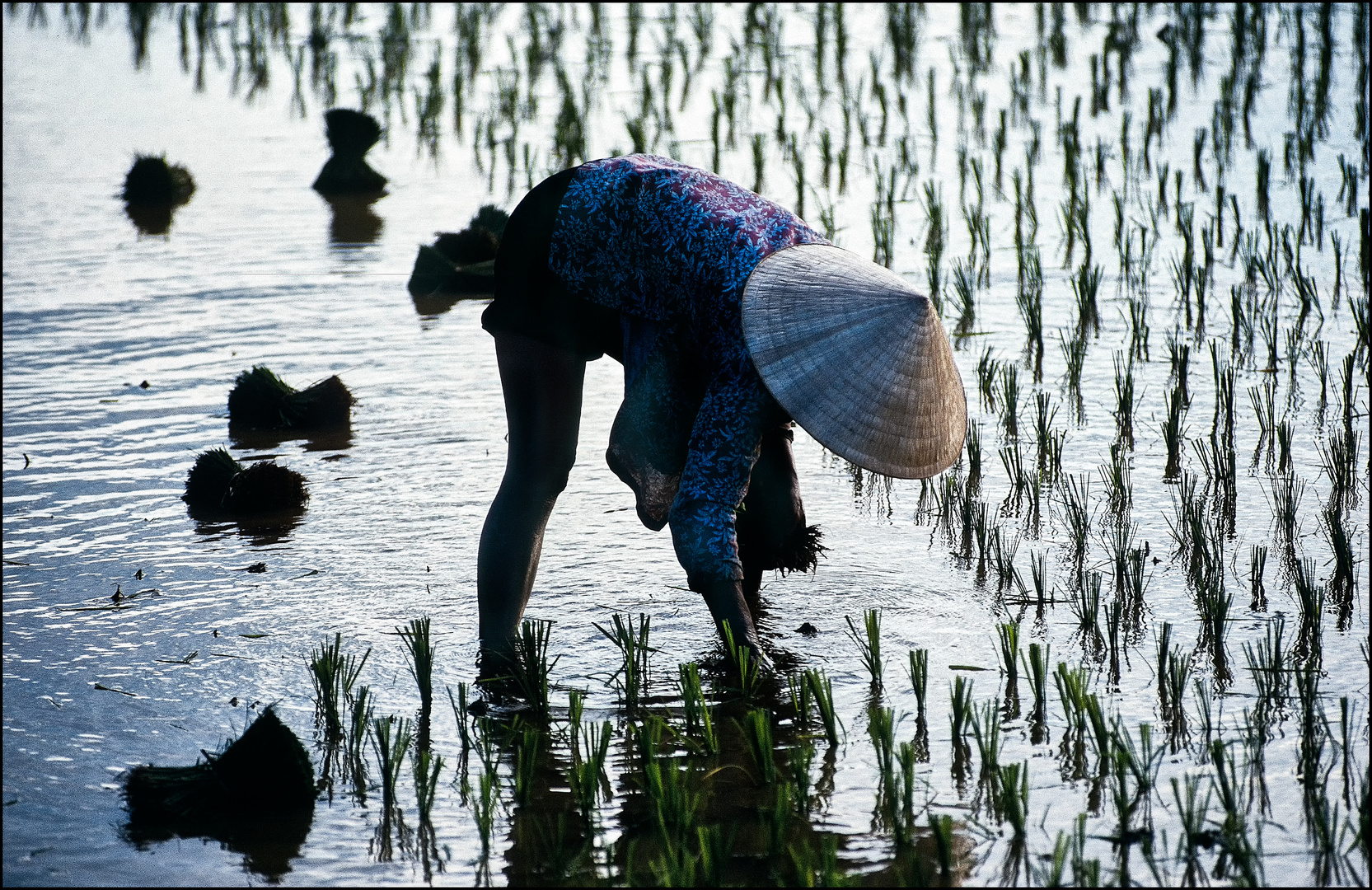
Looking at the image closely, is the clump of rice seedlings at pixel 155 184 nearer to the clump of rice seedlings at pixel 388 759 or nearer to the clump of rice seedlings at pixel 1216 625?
the clump of rice seedlings at pixel 388 759

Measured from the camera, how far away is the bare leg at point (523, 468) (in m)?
3.62

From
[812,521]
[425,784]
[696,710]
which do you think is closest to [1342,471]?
[812,521]

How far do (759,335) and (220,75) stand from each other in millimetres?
11517

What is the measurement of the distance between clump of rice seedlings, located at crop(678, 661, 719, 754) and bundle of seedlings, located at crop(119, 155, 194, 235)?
6.75 metres

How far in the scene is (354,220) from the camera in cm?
927

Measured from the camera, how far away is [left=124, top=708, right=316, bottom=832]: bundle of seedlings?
3141 millimetres

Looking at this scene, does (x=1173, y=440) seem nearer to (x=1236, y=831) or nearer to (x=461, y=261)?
(x=1236, y=831)

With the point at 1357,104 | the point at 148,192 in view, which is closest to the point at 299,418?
the point at 148,192

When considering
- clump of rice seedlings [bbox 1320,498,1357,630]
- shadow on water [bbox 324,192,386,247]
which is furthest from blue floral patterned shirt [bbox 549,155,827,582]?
shadow on water [bbox 324,192,386,247]

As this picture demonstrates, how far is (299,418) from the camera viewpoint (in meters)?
5.93

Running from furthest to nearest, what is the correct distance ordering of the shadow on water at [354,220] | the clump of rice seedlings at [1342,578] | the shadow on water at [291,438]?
the shadow on water at [354,220], the shadow on water at [291,438], the clump of rice seedlings at [1342,578]

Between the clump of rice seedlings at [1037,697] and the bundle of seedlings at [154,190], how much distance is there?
7.10m

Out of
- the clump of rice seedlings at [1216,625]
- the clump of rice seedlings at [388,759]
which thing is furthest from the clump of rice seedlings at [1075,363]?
the clump of rice seedlings at [388,759]

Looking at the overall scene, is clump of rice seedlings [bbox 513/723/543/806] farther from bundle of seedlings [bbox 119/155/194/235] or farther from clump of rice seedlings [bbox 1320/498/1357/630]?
bundle of seedlings [bbox 119/155/194/235]
